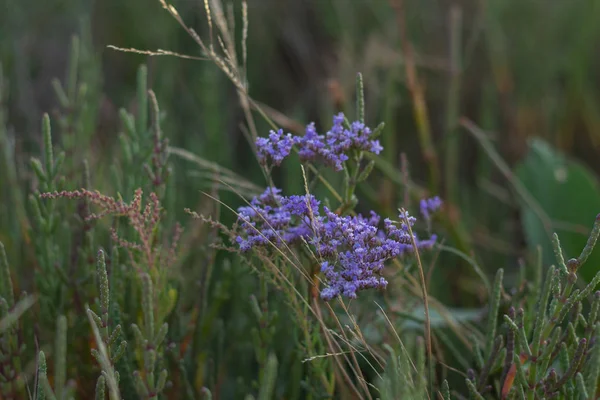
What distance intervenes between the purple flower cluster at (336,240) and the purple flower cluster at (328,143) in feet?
0.19

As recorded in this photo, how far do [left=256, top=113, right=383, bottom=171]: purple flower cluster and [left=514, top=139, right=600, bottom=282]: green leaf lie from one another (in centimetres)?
72

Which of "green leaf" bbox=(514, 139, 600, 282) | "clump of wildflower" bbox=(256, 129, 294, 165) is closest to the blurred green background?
"green leaf" bbox=(514, 139, 600, 282)

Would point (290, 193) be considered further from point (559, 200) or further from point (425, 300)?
point (425, 300)

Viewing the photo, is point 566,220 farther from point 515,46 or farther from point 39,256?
point 39,256

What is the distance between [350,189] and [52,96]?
5.82 feet

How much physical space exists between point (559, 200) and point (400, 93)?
0.88 m

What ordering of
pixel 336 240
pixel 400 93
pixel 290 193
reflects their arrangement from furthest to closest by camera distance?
pixel 400 93
pixel 290 193
pixel 336 240

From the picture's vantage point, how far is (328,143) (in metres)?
0.85

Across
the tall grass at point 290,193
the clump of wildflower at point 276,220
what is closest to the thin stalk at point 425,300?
the tall grass at point 290,193

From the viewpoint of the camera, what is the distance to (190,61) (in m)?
2.33

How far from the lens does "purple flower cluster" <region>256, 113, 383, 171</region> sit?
842mm

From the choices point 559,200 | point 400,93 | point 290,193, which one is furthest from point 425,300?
point 400,93

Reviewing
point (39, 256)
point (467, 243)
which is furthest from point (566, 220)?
point (39, 256)

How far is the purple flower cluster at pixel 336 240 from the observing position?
76 cm
